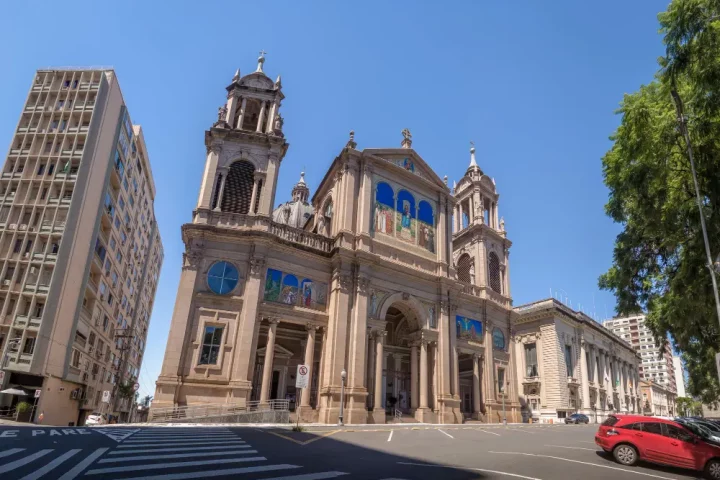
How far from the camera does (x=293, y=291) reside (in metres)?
31.8

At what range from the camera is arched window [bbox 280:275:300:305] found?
31.2 meters

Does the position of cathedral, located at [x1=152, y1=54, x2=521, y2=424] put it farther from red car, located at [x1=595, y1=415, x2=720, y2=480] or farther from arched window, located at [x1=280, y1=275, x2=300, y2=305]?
red car, located at [x1=595, y1=415, x2=720, y2=480]

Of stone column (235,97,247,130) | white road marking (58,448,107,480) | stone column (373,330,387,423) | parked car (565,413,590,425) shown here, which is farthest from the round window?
parked car (565,413,590,425)

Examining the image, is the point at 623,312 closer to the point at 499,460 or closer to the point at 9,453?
the point at 499,460

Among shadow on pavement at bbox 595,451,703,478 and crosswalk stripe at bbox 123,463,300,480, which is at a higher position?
crosswalk stripe at bbox 123,463,300,480

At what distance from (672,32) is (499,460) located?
12.5 m

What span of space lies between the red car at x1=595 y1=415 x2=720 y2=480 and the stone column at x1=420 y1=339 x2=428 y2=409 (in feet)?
66.3

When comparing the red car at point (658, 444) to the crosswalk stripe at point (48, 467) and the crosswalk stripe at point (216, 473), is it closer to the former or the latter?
the crosswalk stripe at point (216, 473)

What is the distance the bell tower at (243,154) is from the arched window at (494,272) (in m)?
25.5

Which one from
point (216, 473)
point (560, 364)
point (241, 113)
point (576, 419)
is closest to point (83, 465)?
point (216, 473)

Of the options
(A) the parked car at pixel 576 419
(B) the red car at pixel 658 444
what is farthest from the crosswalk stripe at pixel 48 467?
(A) the parked car at pixel 576 419

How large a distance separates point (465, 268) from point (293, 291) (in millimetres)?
22918

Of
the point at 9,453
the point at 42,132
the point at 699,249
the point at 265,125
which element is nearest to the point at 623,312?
the point at 699,249

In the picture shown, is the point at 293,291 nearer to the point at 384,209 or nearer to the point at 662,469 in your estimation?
the point at 384,209
